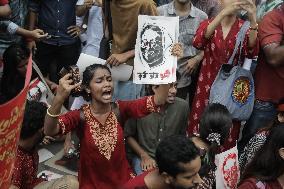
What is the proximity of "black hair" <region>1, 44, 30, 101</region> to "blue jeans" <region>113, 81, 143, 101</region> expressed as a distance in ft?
2.86

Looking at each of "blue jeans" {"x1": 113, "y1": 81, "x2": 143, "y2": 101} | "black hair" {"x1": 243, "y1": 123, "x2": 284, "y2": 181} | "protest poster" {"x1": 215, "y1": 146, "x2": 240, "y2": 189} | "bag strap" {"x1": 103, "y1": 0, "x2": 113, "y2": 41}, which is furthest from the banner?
"bag strap" {"x1": 103, "y1": 0, "x2": 113, "y2": 41}

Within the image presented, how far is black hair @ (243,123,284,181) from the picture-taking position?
122 inches

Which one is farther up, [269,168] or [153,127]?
[269,168]

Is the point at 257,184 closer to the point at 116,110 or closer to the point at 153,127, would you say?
the point at 116,110

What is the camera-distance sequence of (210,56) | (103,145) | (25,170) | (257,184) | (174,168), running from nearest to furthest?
(174,168) → (257,184) → (25,170) → (103,145) → (210,56)

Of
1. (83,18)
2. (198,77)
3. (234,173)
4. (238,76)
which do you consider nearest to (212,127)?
(234,173)

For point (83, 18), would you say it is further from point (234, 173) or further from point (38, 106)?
point (234, 173)

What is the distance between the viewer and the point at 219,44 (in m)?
4.06

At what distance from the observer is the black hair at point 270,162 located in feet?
10.2

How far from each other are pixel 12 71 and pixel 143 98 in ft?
5.35

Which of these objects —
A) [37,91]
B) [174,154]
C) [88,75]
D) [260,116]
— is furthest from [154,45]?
[174,154]

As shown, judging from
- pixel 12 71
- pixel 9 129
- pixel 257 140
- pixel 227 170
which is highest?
pixel 9 129

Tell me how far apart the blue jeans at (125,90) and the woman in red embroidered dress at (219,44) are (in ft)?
1.78

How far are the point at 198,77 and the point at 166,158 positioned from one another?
6.54 ft
